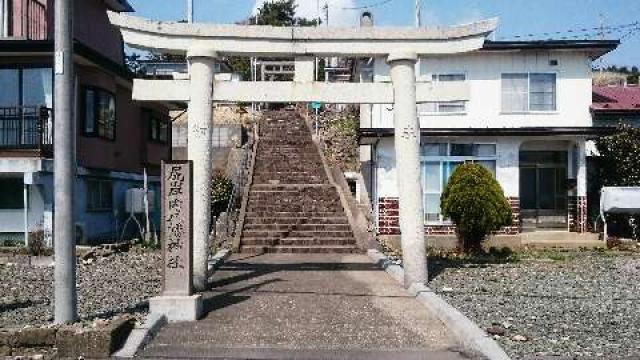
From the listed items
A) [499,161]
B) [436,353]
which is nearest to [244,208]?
[499,161]

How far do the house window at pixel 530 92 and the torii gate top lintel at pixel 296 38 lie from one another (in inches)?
443

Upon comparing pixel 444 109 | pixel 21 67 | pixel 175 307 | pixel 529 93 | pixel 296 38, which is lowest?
pixel 175 307

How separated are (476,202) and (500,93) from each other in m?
8.15

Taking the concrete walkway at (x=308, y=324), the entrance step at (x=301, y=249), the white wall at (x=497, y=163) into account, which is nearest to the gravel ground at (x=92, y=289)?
the concrete walkway at (x=308, y=324)

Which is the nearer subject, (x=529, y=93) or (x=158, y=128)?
(x=529, y=93)

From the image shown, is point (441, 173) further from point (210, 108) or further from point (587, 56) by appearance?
point (210, 108)

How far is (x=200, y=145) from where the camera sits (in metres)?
12.1

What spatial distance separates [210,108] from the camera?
12.3 meters

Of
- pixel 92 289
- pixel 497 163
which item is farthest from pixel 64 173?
pixel 497 163

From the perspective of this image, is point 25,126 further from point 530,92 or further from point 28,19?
point 530,92

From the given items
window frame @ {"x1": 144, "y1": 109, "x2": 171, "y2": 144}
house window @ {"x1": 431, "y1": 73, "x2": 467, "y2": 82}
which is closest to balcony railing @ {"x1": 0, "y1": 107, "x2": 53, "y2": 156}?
window frame @ {"x1": 144, "y1": 109, "x2": 171, "y2": 144}

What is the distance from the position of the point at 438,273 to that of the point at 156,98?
671 centimetres

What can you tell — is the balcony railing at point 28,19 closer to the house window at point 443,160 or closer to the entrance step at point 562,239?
the house window at point 443,160

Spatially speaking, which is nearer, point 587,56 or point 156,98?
point 156,98
